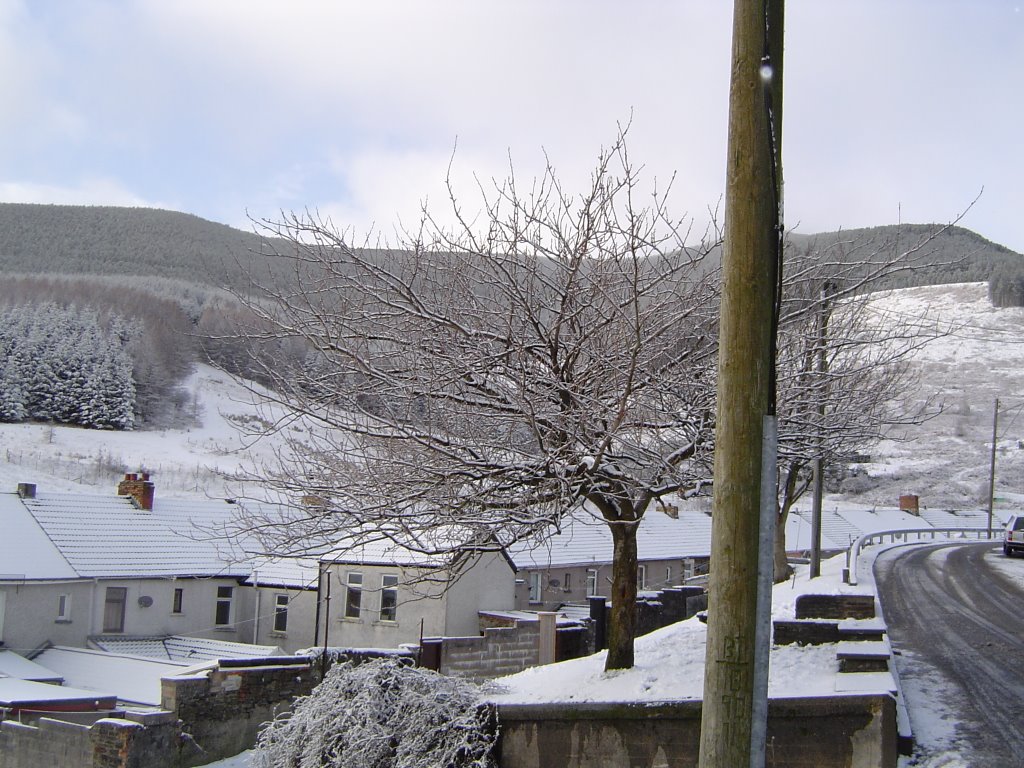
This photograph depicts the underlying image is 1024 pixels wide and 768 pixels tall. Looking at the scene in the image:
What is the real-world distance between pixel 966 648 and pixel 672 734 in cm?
583

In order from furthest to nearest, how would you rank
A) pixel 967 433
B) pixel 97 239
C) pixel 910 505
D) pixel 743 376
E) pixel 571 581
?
pixel 97 239, pixel 967 433, pixel 910 505, pixel 571 581, pixel 743 376

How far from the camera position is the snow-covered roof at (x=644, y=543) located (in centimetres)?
2858

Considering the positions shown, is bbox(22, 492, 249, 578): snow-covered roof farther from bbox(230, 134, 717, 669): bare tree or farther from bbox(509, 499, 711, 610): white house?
bbox(230, 134, 717, 669): bare tree

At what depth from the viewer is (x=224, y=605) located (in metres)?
27.8

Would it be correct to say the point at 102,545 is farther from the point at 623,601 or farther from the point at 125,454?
the point at 125,454

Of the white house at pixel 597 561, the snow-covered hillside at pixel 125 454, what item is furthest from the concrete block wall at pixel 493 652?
the snow-covered hillside at pixel 125 454

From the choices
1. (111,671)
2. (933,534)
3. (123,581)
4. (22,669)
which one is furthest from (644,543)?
(22,669)

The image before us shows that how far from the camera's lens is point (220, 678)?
17.3m

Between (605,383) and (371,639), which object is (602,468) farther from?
(371,639)

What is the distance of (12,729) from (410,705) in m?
10.5

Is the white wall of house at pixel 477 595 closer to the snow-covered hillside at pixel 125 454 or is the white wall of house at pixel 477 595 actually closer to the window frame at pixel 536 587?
the window frame at pixel 536 587

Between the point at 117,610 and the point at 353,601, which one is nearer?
the point at 353,601

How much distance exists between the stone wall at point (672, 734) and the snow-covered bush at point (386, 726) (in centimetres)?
40

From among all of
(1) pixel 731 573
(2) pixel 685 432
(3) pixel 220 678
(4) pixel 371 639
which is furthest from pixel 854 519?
(1) pixel 731 573
